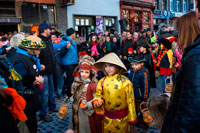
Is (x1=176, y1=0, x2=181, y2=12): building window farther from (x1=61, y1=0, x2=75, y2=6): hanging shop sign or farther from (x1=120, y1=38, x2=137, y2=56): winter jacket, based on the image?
(x1=120, y1=38, x2=137, y2=56): winter jacket

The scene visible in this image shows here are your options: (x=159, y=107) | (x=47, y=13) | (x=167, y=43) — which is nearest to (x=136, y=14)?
(x=47, y=13)

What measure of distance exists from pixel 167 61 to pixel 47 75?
3370 millimetres

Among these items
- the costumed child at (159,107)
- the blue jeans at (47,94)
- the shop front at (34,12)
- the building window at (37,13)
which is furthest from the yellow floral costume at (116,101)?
the building window at (37,13)

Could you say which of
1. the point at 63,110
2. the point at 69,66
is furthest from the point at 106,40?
the point at 63,110

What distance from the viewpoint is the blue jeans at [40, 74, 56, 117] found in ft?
14.3

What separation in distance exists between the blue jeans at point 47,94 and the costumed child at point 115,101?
1.94 meters

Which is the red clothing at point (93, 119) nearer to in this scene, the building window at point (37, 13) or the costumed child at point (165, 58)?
the costumed child at point (165, 58)

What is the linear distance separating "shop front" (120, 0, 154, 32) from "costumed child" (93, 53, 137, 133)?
1601 centimetres

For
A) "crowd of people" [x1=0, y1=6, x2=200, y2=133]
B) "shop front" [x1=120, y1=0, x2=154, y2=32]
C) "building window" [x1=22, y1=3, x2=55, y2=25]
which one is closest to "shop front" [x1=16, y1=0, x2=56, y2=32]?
"building window" [x1=22, y1=3, x2=55, y2=25]

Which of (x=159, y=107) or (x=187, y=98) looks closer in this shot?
(x=187, y=98)

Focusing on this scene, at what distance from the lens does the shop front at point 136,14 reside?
18.8 metres

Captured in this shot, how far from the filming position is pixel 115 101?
275cm

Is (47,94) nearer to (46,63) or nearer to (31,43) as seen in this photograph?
(46,63)

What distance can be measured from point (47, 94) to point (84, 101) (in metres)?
1.61
